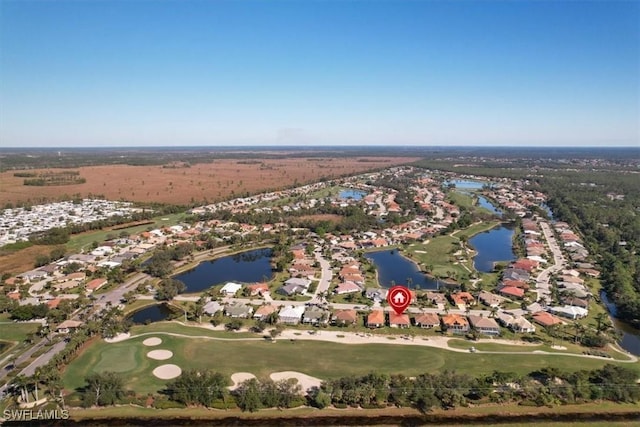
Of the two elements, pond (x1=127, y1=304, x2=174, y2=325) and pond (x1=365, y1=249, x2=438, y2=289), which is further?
pond (x1=365, y1=249, x2=438, y2=289)

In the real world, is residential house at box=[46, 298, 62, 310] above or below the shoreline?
above

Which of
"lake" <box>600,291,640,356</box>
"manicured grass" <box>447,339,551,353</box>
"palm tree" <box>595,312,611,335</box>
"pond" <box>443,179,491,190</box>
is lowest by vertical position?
"lake" <box>600,291,640,356</box>

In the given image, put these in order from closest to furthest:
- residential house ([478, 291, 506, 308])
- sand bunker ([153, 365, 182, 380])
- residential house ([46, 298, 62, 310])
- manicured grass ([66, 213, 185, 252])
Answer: sand bunker ([153, 365, 182, 380]) → residential house ([46, 298, 62, 310]) → residential house ([478, 291, 506, 308]) → manicured grass ([66, 213, 185, 252])

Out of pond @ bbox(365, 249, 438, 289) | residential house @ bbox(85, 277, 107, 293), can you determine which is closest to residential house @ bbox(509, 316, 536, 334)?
pond @ bbox(365, 249, 438, 289)

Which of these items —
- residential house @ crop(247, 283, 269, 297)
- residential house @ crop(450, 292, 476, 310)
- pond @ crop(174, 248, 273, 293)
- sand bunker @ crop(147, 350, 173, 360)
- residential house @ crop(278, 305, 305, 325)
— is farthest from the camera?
pond @ crop(174, 248, 273, 293)

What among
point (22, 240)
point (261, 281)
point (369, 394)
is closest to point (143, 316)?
point (261, 281)

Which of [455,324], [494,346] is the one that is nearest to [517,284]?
[455,324]

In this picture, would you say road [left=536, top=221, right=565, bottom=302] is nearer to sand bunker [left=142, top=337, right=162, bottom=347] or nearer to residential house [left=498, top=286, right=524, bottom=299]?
residential house [left=498, top=286, right=524, bottom=299]
